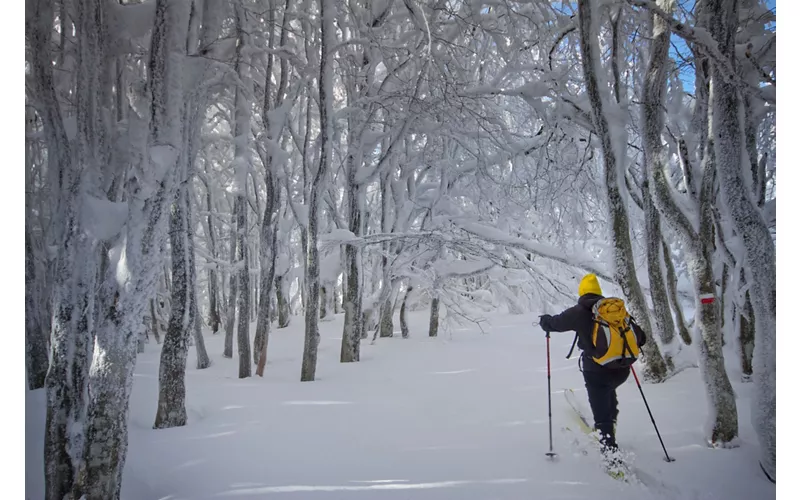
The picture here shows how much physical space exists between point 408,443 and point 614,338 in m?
2.31

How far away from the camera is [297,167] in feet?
50.3

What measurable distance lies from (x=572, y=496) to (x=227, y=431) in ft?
12.3

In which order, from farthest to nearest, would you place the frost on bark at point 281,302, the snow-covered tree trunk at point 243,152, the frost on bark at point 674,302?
the frost on bark at point 281,302
the snow-covered tree trunk at point 243,152
the frost on bark at point 674,302

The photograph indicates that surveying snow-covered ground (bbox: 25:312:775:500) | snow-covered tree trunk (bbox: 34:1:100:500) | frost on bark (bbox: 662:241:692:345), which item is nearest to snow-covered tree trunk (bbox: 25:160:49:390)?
snow-covered ground (bbox: 25:312:775:500)

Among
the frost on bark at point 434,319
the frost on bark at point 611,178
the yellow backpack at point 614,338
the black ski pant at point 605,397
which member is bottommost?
the frost on bark at point 434,319

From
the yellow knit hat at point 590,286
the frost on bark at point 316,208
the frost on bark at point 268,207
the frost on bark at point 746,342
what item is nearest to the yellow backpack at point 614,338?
the yellow knit hat at point 590,286

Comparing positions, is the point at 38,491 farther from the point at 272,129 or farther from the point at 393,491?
the point at 272,129

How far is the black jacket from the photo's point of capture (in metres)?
3.76

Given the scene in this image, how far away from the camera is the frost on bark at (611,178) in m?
4.57

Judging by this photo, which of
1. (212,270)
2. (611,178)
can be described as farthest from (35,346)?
(611,178)

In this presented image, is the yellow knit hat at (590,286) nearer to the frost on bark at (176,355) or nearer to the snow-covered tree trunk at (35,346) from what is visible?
the frost on bark at (176,355)

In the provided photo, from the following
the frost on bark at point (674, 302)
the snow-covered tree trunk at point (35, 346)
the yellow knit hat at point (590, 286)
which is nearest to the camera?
the yellow knit hat at point (590, 286)

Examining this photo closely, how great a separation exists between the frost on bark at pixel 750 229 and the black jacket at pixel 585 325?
34.0 inches

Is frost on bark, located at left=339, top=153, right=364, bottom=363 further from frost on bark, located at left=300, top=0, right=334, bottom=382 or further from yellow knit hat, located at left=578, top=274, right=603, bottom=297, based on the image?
yellow knit hat, located at left=578, top=274, right=603, bottom=297
